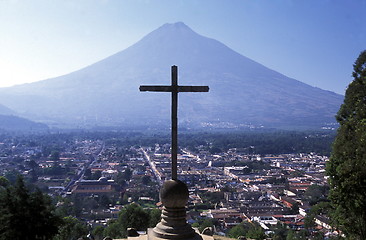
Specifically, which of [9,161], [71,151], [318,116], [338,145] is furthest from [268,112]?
[338,145]

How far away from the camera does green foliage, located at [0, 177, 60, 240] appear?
7.21 meters

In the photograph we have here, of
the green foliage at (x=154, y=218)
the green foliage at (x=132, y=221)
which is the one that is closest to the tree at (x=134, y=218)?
the green foliage at (x=132, y=221)

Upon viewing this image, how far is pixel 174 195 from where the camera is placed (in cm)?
546

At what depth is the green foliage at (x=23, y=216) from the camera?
721 cm

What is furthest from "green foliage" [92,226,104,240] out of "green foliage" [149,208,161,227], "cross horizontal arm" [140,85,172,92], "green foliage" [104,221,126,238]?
"cross horizontal arm" [140,85,172,92]

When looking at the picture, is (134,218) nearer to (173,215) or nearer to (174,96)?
(173,215)

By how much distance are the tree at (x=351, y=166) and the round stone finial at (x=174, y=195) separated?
383 cm

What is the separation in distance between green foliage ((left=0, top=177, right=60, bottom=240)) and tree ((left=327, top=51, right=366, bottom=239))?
19.7 ft

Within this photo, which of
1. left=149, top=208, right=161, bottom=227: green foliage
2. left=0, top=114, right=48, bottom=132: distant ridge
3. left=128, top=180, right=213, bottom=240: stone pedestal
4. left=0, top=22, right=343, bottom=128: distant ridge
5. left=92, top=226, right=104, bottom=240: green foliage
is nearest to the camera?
left=128, top=180, right=213, bottom=240: stone pedestal

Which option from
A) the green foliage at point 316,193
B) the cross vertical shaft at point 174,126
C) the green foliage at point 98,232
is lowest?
the green foliage at point 316,193

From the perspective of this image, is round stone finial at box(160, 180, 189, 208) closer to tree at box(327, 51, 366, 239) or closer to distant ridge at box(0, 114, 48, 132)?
tree at box(327, 51, 366, 239)

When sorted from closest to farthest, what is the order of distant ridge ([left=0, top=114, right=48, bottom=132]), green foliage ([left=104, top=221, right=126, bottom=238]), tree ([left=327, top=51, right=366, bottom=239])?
tree ([left=327, top=51, right=366, bottom=239])
green foliage ([left=104, top=221, right=126, bottom=238])
distant ridge ([left=0, top=114, right=48, bottom=132])

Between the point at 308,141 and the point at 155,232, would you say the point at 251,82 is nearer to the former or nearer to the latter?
the point at 308,141

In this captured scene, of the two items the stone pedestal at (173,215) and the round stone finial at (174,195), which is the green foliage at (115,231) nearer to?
the stone pedestal at (173,215)
